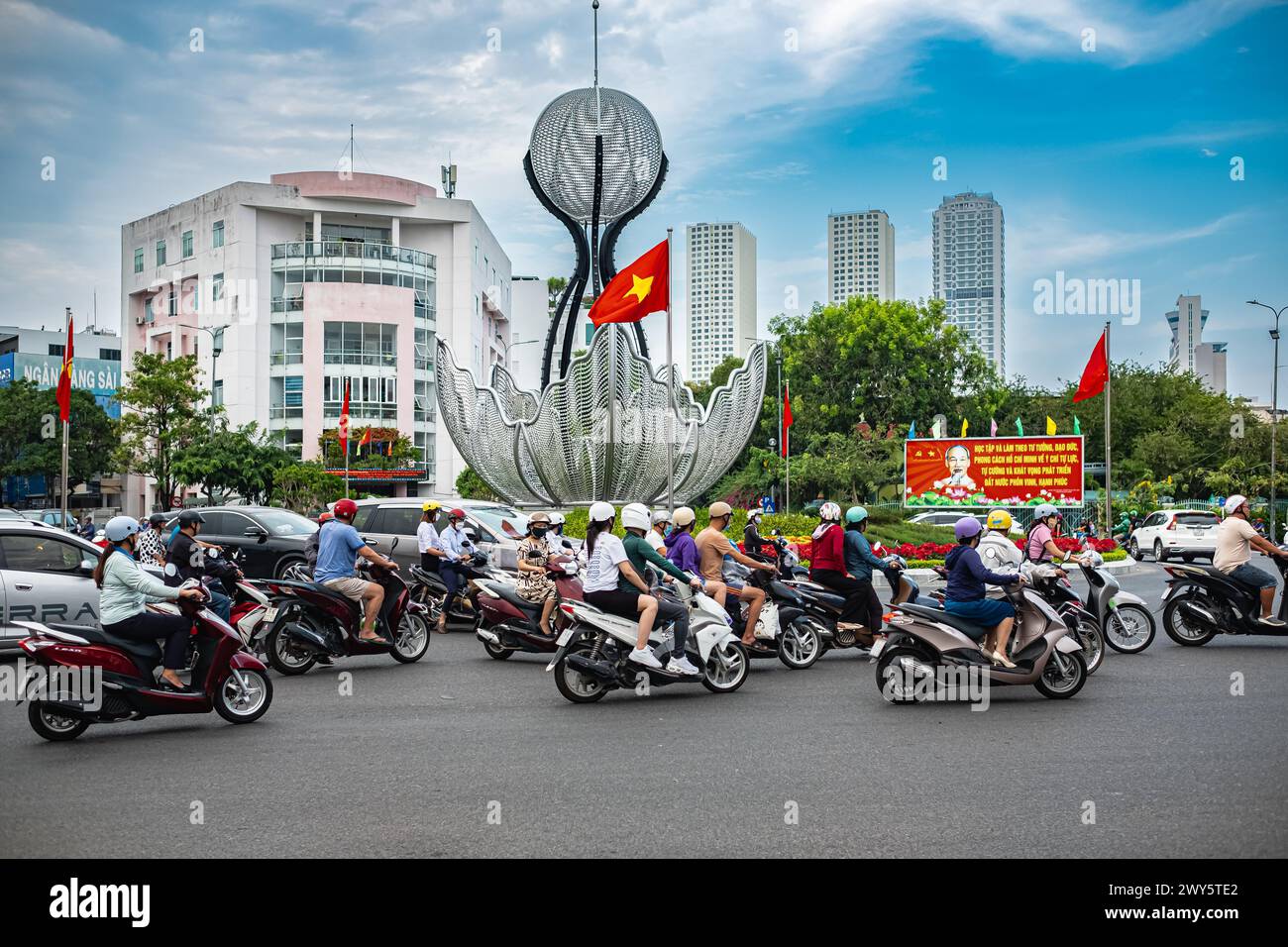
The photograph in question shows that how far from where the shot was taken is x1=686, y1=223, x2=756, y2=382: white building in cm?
15300

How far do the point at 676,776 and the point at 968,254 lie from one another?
174 meters

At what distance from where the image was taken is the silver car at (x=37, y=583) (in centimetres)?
1095

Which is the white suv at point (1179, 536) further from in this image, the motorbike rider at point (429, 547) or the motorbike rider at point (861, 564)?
the motorbike rider at point (429, 547)

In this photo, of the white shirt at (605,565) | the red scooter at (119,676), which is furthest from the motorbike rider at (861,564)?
the red scooter at (119,676)

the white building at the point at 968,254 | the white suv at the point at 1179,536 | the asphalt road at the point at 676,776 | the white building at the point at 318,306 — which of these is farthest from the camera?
the white building at the point at 968,254

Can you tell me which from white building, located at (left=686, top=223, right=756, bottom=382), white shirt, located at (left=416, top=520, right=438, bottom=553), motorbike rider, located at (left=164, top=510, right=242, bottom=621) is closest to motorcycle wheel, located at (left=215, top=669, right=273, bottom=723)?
motorbike rider, located at (left=164, top=510, right=242, bottom=621)

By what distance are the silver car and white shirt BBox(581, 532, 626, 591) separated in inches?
196

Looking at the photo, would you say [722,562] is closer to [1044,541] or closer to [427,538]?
[1044,541]

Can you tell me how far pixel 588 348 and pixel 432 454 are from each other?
37.2 meters

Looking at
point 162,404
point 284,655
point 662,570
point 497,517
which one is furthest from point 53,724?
point 162,404

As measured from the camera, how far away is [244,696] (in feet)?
27.8

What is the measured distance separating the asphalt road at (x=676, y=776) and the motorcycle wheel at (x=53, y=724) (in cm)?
14
